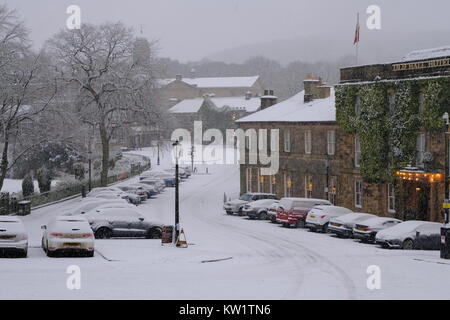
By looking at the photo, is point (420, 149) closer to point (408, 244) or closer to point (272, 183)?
point (408, 244)

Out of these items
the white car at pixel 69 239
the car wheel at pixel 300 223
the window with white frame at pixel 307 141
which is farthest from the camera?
the window with white frame at pixel 307 141

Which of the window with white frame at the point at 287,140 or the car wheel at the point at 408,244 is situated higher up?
the window with white frame at the point at 287,140

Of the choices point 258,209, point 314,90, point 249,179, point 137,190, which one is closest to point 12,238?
point 258,209

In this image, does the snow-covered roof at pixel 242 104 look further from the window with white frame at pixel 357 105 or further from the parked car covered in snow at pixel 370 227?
the parked car covered in snow at pixel 370 227

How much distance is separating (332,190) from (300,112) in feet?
30.8

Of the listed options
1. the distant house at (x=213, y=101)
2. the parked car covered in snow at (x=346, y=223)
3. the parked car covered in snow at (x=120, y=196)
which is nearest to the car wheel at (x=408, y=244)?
the parked car covered in snow at (x=346, y=223)

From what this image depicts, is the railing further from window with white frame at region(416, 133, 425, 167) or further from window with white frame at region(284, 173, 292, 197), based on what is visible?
window with white frame at region(416, 133, 425, 167)

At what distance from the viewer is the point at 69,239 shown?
89.3 ft

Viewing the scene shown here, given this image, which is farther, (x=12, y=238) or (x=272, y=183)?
(x=272, y=183)

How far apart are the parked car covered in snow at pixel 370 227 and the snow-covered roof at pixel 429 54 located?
11236 mm

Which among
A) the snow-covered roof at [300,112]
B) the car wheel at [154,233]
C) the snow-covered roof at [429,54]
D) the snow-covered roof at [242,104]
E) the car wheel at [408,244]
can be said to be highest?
the snow-covered roof at [242,104]

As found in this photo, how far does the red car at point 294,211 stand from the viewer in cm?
4316
